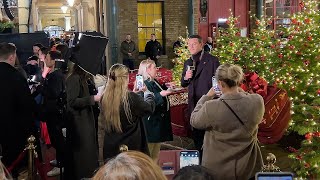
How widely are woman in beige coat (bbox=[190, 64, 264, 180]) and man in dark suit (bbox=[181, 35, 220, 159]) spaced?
222 centimetres

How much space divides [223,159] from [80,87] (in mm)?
1960

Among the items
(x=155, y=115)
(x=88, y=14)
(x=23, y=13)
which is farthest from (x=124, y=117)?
(x=88, y=14)

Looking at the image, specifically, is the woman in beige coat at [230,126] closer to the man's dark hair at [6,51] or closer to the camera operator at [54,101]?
the man's dark hair at [6,51]

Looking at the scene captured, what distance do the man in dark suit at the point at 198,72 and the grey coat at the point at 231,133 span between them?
7.16ft

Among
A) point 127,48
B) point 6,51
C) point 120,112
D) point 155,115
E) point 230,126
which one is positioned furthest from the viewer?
point 127,48

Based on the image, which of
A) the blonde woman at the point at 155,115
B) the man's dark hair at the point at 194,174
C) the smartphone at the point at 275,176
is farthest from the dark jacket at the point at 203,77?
the man's dark hair at the point at 194,174

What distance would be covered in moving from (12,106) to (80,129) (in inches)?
36.9

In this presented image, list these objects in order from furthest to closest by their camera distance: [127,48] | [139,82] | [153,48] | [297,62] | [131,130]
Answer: [153,48] < [127,48] < [297,62] < [139,82] < [131,130]

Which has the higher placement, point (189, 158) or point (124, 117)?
point (124, 117)

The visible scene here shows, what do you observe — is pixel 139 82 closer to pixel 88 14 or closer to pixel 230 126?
pixel 230 126

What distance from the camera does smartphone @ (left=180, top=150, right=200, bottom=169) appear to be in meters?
3.90

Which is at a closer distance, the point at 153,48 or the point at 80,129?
the point at 80,129

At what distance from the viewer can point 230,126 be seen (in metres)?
3.87

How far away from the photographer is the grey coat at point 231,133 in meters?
3.86
